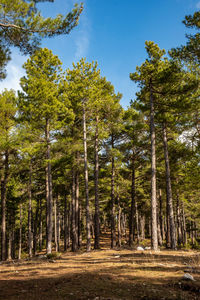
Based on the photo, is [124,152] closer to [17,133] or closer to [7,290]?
[17,133]

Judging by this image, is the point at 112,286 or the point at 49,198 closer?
the point at 112,286

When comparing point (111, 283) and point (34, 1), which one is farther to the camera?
point (34, 1)

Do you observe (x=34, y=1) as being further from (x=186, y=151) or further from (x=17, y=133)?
(x=186, y=151)

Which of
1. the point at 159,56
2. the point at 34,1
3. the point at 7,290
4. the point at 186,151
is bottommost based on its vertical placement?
the point at 7,290

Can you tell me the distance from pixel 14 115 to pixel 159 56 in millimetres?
12017

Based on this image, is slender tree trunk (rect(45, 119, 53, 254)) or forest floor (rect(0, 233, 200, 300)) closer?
forest floor (rect(0, 233, 200, 300))

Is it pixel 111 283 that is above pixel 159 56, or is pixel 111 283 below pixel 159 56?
below

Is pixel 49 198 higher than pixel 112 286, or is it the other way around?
pixel 49 198

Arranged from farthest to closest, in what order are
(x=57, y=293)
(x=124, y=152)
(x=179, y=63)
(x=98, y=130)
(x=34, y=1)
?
(x=124, y=152) → (x=98, y=130) → (x=179, y=63) → (x=34, y=1) → (x=57, y=293)

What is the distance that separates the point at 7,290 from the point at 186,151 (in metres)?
15.3

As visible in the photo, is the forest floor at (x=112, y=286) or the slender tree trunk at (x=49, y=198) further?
Answer: the slender tree trunk at (x=49, y=198)

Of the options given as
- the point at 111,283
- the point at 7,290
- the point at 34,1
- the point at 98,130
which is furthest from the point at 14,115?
the point at 111,283

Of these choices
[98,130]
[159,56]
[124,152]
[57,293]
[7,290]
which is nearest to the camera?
[57,293]

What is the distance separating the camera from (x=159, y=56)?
14.0 m
